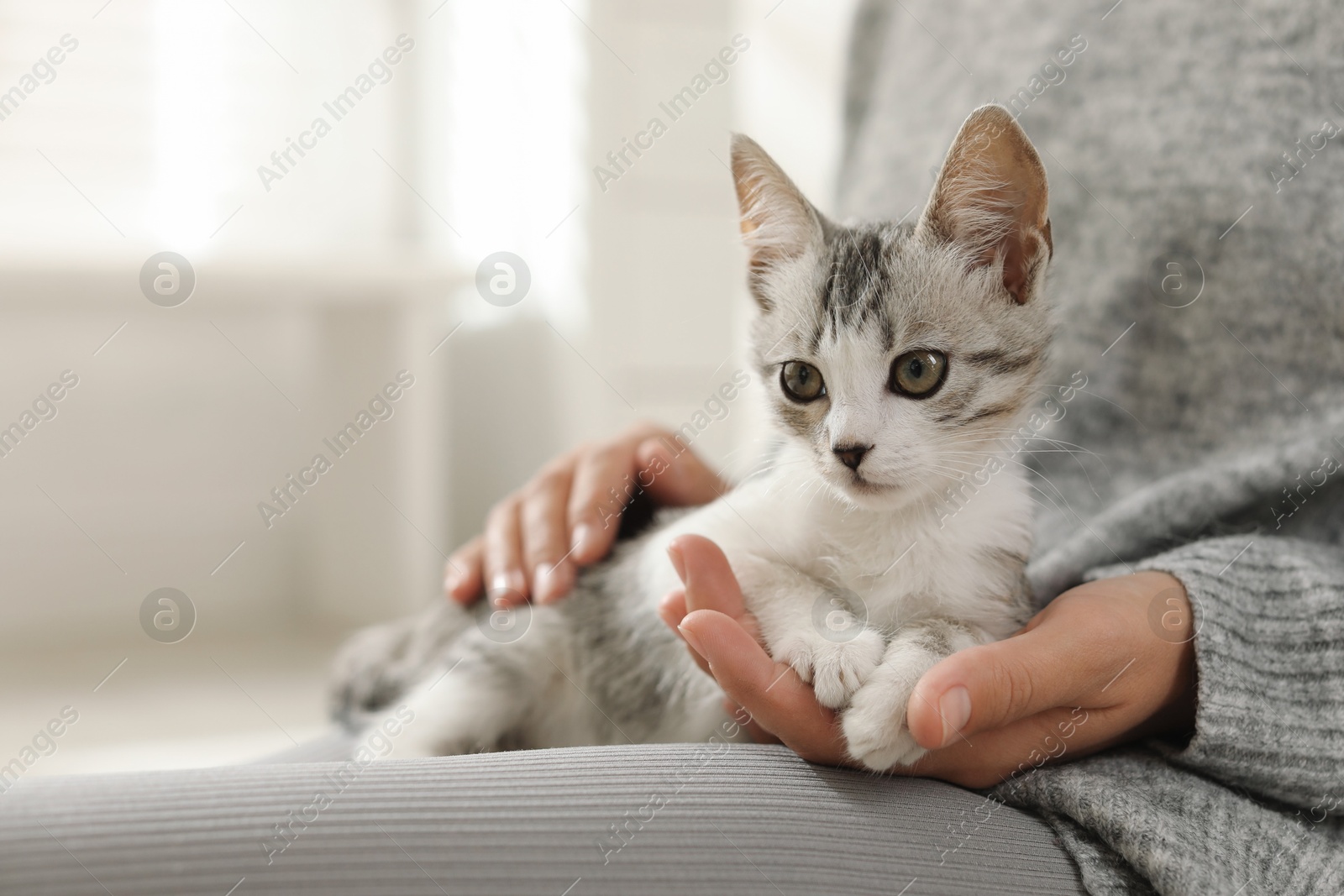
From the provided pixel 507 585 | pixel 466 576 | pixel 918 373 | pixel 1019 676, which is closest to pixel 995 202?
pixel 918 373

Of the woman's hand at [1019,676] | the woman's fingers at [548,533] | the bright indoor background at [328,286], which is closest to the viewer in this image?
the woman's hand at [1019,676]

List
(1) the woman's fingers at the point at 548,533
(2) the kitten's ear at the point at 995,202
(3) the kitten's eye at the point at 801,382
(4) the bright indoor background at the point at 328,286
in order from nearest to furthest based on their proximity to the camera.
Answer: (2) the kitten's ear at the point at 995,202 → (3) the kitten's eye at the point at 801,382 → (1) the woman's fingers at the point at 548,533 → (4) the bright indoor background at the point at 328,286

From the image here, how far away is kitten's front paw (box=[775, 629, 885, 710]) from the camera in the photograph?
0.74 m

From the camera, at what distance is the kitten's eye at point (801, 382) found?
906 mm

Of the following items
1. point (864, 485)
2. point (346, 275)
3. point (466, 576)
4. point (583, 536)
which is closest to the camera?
point (864, 485)

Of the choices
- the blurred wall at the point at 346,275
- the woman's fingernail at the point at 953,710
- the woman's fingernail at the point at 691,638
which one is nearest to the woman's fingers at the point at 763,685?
the woman's fingernail at the point at 691,638

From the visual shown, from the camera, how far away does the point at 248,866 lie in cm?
57

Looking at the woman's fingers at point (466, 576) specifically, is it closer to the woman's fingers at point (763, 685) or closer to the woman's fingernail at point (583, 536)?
the woman's fingernail at point (583, 536)

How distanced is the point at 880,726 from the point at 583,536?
2.05 feet

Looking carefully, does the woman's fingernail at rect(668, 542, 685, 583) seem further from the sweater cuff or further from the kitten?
the sweater cuff

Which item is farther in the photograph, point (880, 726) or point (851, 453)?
point (851, 453)

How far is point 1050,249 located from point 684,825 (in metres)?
0.63

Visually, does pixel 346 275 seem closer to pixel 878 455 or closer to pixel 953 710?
pixel 878 455

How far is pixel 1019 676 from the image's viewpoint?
0.69m
